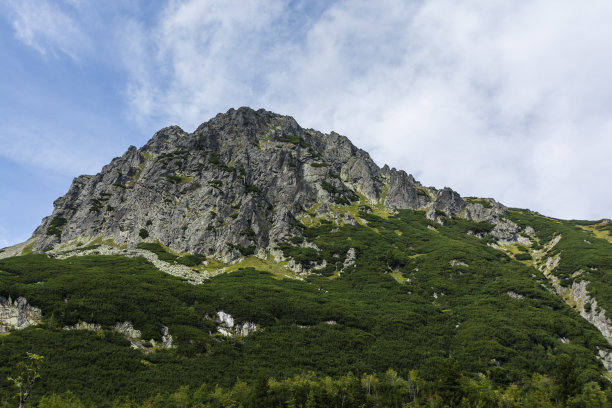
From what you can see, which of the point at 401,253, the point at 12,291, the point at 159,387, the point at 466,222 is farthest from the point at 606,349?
the point at 12,291

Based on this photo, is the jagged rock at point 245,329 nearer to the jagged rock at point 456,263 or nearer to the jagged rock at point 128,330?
the jagged rock at point 128,330

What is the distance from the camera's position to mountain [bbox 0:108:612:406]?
70250 mm

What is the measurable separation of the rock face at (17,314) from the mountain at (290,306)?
40cm

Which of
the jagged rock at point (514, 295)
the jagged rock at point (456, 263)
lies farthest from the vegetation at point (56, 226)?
the jagged rock at point (514, 295)

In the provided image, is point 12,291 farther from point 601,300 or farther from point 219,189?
point 601,300

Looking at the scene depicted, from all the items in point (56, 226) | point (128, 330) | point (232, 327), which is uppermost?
point (56, 226)

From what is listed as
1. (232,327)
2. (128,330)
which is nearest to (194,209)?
(232,327)

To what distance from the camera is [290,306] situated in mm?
103188

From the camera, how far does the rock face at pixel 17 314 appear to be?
80.6 metres

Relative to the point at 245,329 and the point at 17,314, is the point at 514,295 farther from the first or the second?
the point at 17,314

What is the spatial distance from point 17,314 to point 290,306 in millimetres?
62732

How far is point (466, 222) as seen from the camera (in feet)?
652

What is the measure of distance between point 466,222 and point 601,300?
319 feet

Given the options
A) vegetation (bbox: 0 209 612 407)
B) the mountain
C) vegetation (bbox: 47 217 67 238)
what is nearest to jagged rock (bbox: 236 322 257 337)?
the mountain
